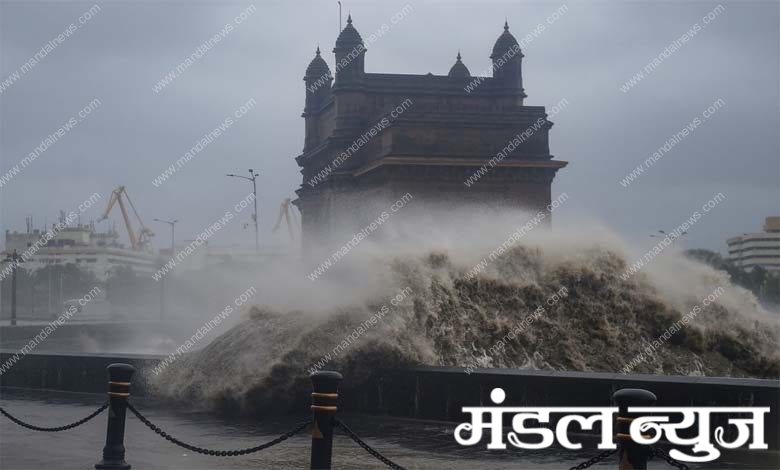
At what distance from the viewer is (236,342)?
13.8 m

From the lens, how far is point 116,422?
8281 millimetres

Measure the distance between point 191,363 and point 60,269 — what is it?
113494mm

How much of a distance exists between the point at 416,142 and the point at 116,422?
30.6 m

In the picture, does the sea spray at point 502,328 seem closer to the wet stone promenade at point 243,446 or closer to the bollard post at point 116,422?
the wet stone promenade at point 243,446

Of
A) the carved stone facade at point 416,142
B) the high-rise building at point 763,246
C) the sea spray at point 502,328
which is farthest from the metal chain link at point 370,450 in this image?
the high-rise building at point 763,246

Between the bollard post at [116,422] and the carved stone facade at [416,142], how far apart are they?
29495mm

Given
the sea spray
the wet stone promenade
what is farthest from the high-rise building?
the wet stone promenade

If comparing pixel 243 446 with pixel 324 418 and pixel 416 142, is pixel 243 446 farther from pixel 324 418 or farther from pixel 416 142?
pixel 416 142

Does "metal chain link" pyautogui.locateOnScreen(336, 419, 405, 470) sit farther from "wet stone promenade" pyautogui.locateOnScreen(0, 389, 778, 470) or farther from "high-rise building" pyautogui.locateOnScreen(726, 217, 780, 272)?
"high-rise building" pyautogui.locateOnScreen(726, 217, 780, 272)

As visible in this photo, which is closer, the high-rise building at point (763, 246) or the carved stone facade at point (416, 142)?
the carved stone facade at point (416, 142)

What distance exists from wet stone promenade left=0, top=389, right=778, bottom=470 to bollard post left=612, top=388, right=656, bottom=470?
8.79 feet

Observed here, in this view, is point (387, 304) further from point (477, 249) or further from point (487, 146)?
point (487, 146)

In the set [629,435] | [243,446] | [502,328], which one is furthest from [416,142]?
[629,435]

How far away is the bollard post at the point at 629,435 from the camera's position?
5.72 m
